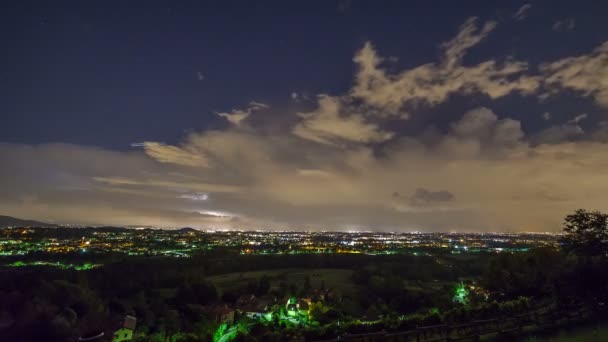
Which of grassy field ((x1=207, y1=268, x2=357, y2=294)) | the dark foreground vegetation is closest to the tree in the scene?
the dark foreground vegetation

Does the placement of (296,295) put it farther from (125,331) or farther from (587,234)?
(587,234)

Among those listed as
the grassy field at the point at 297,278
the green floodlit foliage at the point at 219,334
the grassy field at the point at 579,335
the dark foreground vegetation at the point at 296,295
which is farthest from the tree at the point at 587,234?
the grassy field at the point at 297,278

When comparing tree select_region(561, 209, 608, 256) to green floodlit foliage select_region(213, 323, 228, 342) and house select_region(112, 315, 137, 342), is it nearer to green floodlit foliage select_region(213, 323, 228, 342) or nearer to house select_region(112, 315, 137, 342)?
green floodlit foliage select_region(213, 323, 228, 342)

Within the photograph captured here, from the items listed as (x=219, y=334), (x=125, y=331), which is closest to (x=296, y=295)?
(x=125, y=331)

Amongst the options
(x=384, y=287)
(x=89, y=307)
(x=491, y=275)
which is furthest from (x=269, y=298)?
(x=491, y=275)

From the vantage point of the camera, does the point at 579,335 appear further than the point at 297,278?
No

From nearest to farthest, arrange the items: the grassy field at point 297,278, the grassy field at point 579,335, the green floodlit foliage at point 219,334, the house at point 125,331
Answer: the grassy field at point 579,335 < the green floodlit foliage at point 219,334 < the house at point 125,331 < the grassy field at point 297,278

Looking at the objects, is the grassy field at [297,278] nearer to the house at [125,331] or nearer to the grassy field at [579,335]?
the house at [125,331]
